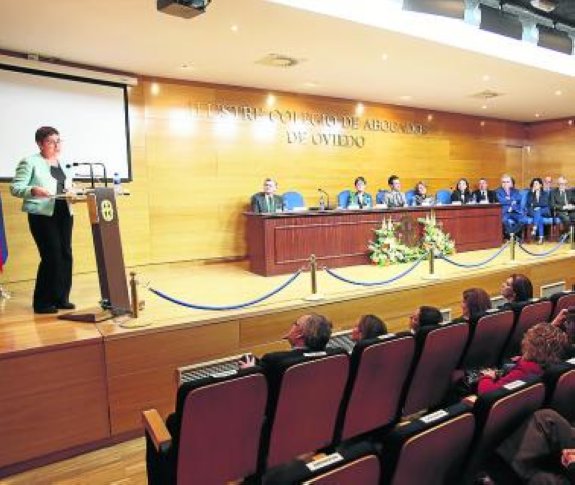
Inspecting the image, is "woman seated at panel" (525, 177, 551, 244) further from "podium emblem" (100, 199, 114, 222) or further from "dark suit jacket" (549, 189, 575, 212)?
"podium emblem" (100, 199, 114, 222)

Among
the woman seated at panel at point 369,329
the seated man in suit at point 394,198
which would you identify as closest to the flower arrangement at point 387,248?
the seated man in suit at point 394,198

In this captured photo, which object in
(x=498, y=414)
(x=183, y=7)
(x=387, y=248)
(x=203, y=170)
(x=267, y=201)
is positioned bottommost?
(x=498, y=414)

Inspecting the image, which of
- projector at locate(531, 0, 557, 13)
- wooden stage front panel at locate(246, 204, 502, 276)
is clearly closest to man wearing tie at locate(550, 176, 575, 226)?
wooden stage front panel at locate(246, 204, 502, 276)

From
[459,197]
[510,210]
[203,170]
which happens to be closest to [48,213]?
[203,170]

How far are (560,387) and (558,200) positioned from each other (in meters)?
8.35

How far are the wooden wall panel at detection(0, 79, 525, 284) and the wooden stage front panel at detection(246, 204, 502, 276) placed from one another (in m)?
1.17

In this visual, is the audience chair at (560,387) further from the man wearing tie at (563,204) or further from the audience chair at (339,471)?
the man wearing tie at (563,204)

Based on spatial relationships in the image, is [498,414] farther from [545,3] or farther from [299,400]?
[545,3]

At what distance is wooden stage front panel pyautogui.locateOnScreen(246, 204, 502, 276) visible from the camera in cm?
554

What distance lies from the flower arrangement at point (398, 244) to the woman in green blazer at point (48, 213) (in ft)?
12.5

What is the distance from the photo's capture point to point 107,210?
3.43 m

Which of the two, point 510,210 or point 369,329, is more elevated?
point 510,210

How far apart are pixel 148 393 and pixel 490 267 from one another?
4.26 metres

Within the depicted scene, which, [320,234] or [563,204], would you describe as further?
[563,204]
